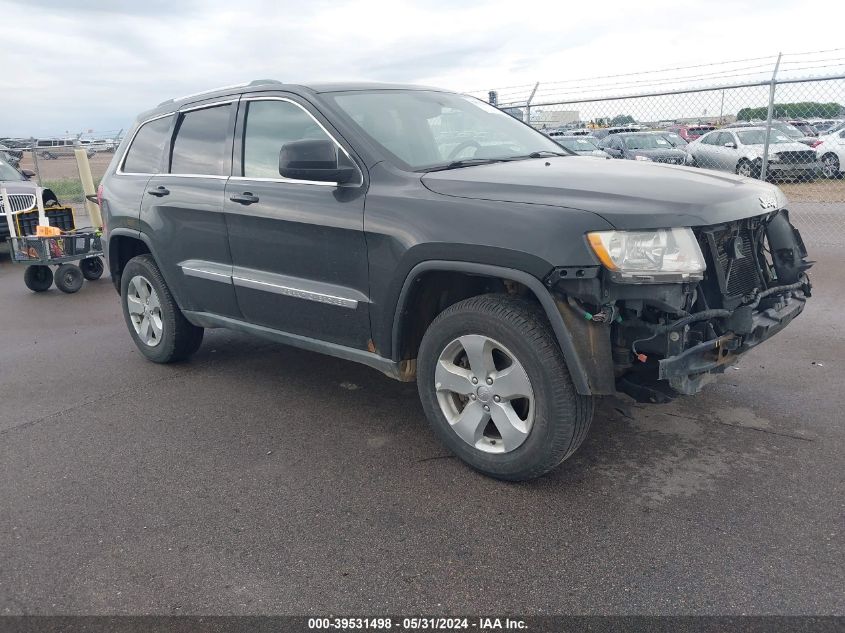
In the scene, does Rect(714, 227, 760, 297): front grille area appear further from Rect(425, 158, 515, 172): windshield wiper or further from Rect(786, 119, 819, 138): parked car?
Rect(786, 119, 819, 138): parked car

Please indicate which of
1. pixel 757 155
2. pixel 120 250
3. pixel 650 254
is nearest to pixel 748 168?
pixel 757 155

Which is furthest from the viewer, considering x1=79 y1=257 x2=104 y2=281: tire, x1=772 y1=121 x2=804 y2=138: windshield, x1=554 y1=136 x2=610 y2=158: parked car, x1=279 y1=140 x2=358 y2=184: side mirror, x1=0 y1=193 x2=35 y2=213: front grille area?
x1=554 y1=136 x2=610 y2=158: parked car

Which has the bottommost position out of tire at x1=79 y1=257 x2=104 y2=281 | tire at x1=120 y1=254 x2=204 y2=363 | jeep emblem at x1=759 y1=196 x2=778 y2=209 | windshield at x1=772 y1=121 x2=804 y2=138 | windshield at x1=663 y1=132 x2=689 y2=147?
tire at x1=79 y1=257 x2=104 y2=281

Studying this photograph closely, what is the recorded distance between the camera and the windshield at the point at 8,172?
1201cm

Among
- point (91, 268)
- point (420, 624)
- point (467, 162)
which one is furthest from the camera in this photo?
point (91, 268)

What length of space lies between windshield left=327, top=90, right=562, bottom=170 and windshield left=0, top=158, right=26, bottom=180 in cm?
985

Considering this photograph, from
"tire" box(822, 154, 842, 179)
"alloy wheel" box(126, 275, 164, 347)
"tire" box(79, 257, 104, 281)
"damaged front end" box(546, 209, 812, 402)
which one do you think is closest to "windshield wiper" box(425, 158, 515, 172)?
"damaged front end" box(546, 209, 812, 402)

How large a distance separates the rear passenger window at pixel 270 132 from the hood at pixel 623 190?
95 centimetres

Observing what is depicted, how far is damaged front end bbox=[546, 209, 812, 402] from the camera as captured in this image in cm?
A: 307

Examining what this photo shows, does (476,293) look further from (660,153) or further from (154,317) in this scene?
(660,153)

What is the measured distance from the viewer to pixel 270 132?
446 cm

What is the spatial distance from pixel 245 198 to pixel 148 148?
154cm

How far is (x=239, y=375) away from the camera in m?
5.41

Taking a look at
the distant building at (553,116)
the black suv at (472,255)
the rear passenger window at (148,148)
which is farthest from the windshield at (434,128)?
the distant building at (553,116)
